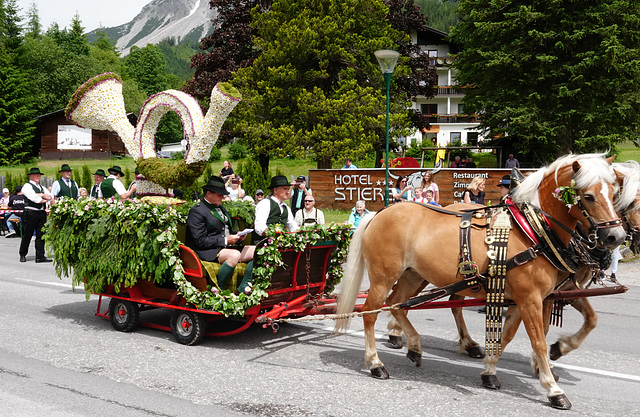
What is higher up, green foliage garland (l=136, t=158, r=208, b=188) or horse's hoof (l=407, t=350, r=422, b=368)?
green foliage garland (l=136, t=158, r=208, b=188)

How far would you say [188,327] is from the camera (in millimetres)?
6492

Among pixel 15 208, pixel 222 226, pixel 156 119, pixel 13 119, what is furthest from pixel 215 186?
pixel 13 119

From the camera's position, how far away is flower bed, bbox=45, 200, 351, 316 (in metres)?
6.09

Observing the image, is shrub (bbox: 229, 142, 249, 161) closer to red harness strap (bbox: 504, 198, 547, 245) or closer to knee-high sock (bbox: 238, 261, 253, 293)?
knee-high sock (bbox: 238, 261, 253, 293)

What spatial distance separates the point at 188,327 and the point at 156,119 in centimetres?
289

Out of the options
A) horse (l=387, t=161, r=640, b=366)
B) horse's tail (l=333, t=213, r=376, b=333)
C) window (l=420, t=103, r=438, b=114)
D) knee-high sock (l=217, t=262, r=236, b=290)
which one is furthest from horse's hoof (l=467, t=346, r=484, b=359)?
window (l=420, t=103, r=438, b=114)

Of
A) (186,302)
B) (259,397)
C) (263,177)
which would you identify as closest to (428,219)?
(259,397)

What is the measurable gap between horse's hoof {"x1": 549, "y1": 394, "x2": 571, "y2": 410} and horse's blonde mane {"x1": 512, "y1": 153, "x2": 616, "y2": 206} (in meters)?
1.61

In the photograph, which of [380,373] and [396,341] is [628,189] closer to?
[380,373]

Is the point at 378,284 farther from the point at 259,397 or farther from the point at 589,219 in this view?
the point at 589,219

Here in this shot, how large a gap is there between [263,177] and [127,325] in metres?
16.9

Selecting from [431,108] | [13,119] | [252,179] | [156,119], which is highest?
[431,108]

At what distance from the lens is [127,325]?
6945mm

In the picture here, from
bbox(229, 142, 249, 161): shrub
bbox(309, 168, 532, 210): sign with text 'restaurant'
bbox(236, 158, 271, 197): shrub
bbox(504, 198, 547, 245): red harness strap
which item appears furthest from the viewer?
bbox(229, 142, 249, 161): shrub
